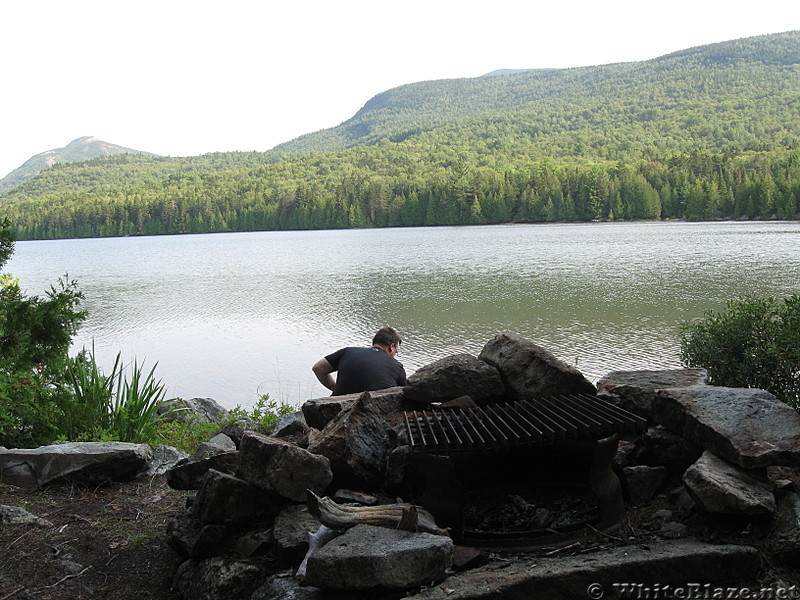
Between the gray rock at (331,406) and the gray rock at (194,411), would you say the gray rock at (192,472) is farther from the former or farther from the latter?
the gray rock at (194,411)

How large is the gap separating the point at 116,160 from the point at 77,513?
209580 millimetres

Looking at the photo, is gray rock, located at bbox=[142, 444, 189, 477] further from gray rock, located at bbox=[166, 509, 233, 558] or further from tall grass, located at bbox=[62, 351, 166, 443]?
gray rock, located at bbox=[166, 509, 233, 558]

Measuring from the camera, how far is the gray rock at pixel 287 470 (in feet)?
12.8

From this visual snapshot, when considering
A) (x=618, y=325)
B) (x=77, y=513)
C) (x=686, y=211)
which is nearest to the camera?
(x=77, y=513)

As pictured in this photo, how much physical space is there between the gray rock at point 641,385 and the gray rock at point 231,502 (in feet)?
7.86

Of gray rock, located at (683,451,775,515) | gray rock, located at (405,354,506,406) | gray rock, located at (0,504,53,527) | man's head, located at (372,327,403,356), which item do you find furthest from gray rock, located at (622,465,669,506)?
gray rock, located at (0,504,53,527)

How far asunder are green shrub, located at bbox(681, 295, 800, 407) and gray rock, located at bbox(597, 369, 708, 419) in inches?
10.3

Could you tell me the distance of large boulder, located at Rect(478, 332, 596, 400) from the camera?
15.8 feet

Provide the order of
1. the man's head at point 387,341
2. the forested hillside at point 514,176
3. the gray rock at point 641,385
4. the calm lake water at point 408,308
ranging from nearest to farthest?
the gray rock at point 641,385 → the man's head at point 387,341 → the calm lake water at point 408,308 → the forested hillside at point 514,176

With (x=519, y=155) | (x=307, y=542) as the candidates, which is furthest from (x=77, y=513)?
(x=519, y=155)

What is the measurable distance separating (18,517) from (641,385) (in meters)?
4.27

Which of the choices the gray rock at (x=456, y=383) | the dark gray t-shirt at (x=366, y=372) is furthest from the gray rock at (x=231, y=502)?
the dark gray t-shirt at (x=366, y=372)

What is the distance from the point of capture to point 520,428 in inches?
155

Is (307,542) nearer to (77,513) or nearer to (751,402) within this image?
(77,513)
